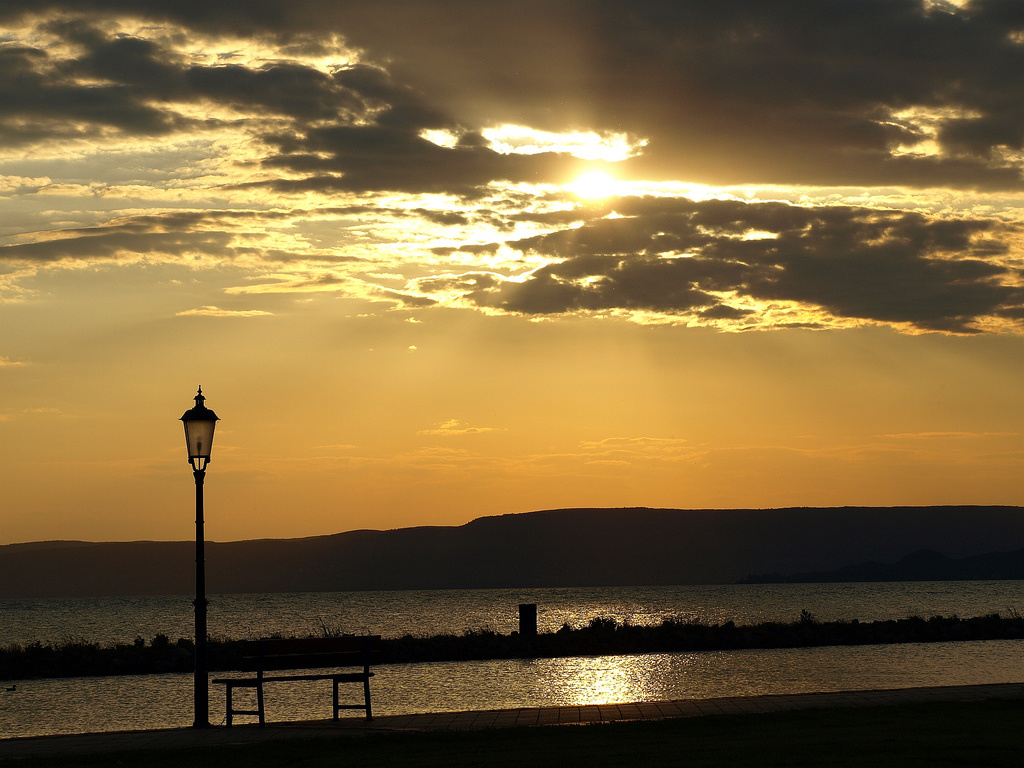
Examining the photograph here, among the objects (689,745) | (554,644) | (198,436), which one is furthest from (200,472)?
(554,644)

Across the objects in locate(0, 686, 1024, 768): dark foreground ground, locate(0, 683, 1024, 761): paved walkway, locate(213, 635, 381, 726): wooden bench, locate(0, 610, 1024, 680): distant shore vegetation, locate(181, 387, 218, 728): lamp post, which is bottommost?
locate(0, 610, 1024, 680): distant shore vegetation

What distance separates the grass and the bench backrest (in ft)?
13.4

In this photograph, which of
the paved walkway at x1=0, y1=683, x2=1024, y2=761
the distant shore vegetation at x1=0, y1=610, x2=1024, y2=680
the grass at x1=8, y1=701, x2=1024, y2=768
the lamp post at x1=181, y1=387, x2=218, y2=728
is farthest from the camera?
the distant shore vegetation at x1=0, y1=610, x2=1024, y2=680

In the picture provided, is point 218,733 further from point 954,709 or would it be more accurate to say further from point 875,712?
A: point 954,709

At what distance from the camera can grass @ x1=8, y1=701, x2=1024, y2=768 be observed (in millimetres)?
11055

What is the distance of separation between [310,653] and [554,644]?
18.8 metres

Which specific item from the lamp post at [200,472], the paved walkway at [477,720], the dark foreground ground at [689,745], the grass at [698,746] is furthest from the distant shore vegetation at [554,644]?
the grass at [698,746]

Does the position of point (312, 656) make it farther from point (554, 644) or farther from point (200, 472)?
point (554, 644)

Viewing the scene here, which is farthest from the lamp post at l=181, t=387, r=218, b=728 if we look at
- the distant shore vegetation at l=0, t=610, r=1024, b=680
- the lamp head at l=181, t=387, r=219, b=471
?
the distant shore vegetation at l=0, t=610, r=1024, b=680

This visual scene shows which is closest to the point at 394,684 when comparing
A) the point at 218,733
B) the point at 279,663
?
the point at 279,663

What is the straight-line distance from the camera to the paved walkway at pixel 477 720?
14.9 m

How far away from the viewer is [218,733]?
51.4 feet

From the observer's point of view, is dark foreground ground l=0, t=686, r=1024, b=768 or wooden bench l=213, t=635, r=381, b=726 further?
wooden bench l=213, t=635, r=381, b=726

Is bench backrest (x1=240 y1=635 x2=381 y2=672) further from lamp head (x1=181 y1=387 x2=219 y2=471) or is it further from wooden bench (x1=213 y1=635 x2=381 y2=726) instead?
lamp head (x1=181 y1=387 x2=219 y2=471)
